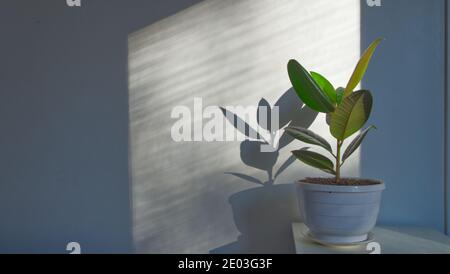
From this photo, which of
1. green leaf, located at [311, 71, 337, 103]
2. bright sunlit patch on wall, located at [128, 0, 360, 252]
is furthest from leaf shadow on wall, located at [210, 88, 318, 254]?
green leaf, located at [311, 71, 337, 103]

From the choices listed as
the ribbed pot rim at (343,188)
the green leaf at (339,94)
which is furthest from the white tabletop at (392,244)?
the green leaf at (339,94)

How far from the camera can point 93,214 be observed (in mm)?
1299

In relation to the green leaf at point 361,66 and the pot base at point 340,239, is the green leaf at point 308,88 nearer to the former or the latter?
the green leaf at point 361,66

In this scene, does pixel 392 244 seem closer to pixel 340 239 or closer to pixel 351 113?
pixel 340 239

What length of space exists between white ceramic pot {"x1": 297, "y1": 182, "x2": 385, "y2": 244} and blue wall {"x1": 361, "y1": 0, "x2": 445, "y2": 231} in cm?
23

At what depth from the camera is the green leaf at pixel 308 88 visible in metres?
1.02

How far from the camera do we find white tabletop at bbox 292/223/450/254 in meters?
0.98

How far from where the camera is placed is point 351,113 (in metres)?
0.99

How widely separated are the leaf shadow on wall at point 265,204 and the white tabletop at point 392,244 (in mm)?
105
